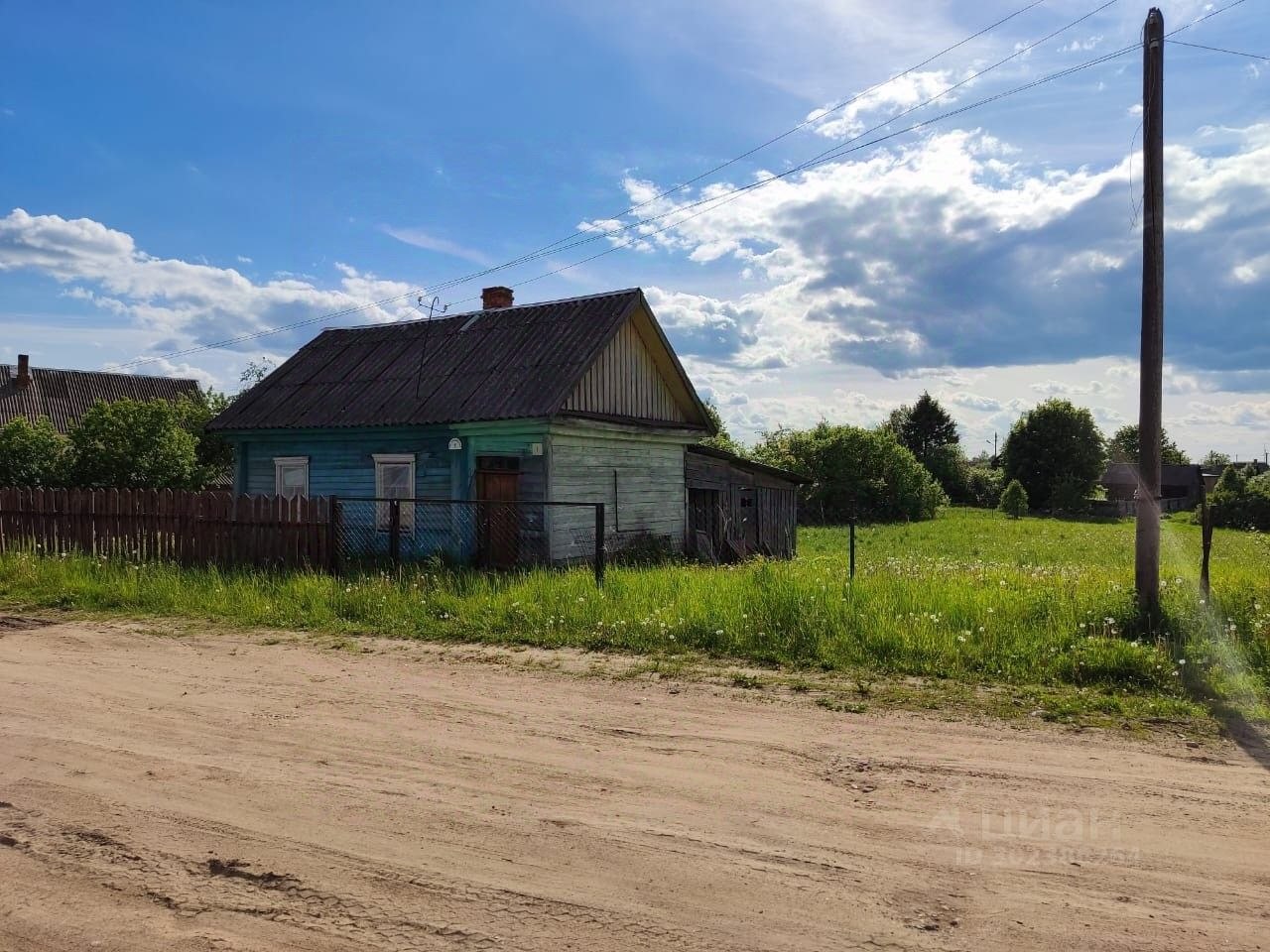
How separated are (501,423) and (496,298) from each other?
21.5 ft

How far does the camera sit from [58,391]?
41.0m

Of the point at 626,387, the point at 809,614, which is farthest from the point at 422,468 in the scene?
the point at 809,614

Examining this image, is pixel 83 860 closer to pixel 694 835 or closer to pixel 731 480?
pixel 694 835

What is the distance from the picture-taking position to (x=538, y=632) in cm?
871

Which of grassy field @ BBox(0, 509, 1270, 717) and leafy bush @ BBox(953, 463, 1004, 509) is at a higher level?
leafy bush @ BBox(953, 463, 1004, 509)

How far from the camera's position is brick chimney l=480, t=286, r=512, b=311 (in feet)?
67.8

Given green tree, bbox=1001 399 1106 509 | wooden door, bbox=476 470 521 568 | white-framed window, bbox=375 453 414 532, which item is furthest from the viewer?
green tree, bbox=1001 399 1106 509

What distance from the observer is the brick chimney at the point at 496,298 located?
20.7 m

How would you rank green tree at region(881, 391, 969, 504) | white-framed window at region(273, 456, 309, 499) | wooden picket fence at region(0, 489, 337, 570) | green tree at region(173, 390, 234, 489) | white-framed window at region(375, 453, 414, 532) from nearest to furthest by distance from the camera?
wooden picket fence at region(0, 489, 337, 570) < white-framed window at region(375, 453, 414, 532) < white-framed window at region(273, 456, 309, 499) < green tree at region(173, 390, 234, 489) < green tree at region(881, 391, 969, 504)

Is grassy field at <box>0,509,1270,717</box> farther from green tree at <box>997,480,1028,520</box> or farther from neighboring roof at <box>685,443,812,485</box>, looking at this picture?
green tree at <box>997,480,1028,520</box>

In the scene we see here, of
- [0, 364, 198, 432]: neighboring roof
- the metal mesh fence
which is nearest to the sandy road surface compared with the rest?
the metal mesh fence

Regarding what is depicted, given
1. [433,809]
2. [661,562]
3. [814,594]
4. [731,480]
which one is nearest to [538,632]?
[814,594]

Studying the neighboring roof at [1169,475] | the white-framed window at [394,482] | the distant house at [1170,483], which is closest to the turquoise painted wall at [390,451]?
the white-framed window at [394,482]

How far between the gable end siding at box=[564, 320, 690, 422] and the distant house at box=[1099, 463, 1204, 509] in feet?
206
